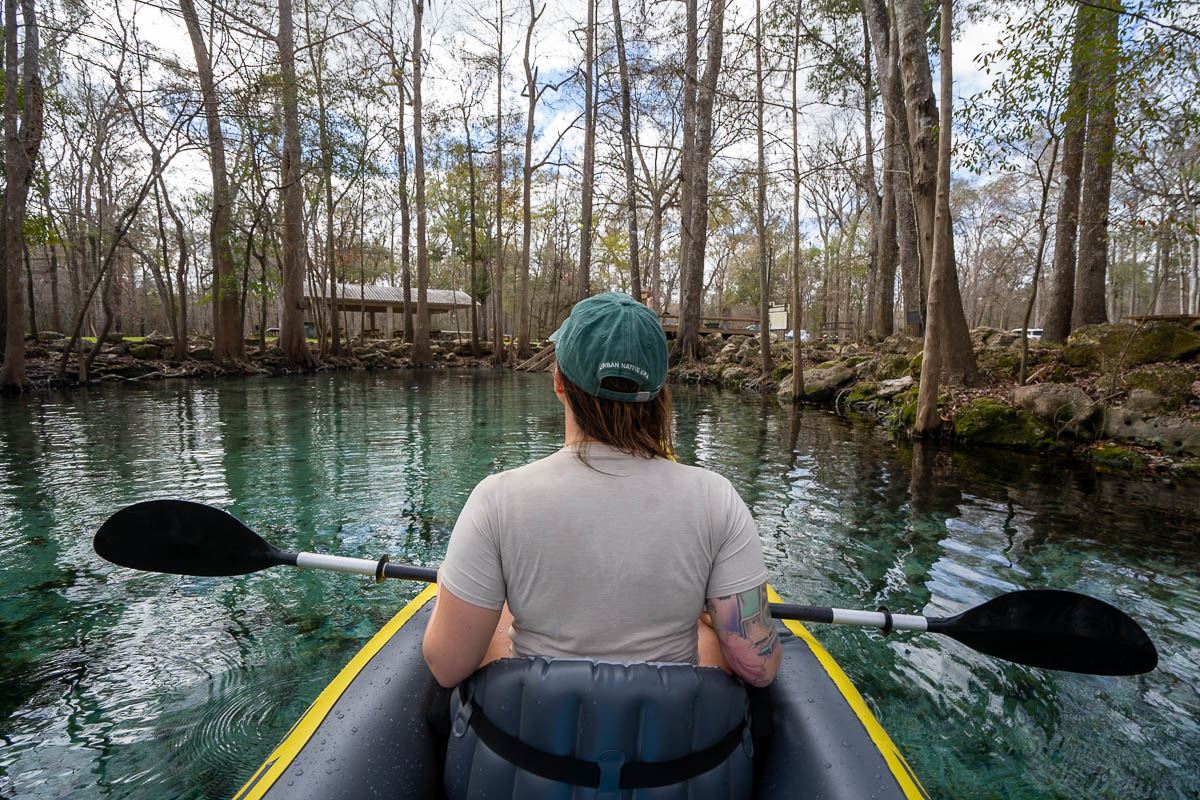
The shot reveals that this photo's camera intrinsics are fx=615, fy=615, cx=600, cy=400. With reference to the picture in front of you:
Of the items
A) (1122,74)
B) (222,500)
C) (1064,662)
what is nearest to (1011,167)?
(1122,74)

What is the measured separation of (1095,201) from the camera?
10969mm

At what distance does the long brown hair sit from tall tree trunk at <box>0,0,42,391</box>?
1405cm

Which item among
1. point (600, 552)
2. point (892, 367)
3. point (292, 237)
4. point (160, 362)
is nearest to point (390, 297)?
point (292, 237)

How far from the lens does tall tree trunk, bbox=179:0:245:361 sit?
1577 centimetres

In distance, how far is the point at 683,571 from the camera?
1.18m

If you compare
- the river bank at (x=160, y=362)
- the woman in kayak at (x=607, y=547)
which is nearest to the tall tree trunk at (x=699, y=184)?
the river bank at (x=160, y=362)

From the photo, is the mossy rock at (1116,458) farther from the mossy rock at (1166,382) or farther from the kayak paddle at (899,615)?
the kayak paddle at (899,615)

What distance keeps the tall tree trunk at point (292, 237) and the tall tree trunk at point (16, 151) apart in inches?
214

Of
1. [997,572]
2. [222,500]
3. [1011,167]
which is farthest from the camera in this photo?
[1011,167]

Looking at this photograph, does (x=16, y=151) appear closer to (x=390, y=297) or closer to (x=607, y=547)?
(x=607, y=547)

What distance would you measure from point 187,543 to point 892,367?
39.7ft

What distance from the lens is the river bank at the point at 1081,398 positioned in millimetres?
7035

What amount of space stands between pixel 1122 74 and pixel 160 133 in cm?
1603

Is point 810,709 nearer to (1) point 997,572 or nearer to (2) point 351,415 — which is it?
(1) point 997,572
